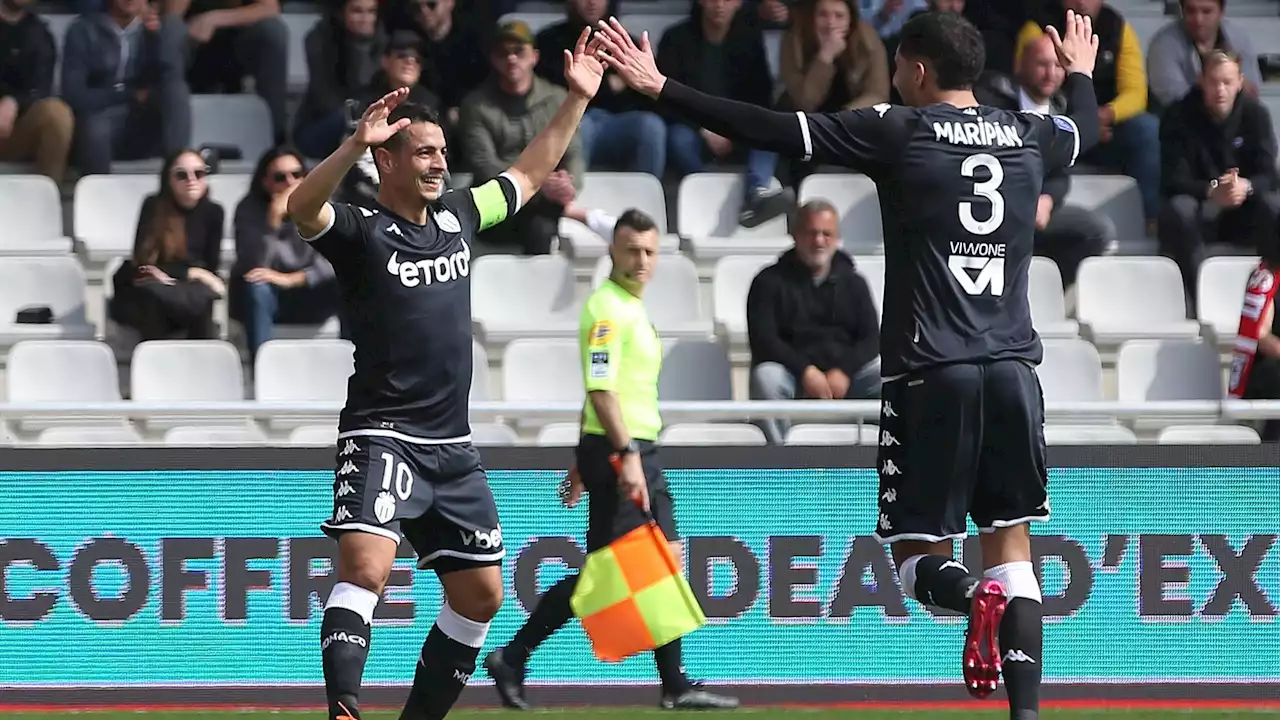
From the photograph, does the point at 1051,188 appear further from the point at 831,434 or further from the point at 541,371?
the point at 541,371

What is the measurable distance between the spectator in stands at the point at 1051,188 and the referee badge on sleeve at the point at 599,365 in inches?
154

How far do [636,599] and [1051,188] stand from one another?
4.86 meters

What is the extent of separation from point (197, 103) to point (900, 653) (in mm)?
6092

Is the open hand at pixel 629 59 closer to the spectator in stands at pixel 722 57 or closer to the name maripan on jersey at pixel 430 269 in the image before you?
the name maripan on jersey at pixel 430 269

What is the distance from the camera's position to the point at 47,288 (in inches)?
438

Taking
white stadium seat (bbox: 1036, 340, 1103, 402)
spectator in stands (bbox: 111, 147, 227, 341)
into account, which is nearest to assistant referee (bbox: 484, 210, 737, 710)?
white stadium seat (bbox: 1036, 340, 1103, 402)

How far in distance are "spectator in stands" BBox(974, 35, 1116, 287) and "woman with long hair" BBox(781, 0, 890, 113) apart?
2.19 feet

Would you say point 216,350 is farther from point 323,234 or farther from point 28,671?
point 323,234

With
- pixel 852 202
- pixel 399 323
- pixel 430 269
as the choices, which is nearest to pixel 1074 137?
pixel 430 269

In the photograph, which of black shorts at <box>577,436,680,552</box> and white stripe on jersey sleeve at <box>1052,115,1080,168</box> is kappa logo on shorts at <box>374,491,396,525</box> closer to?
black shorts at <box>577,436,680,552</box>

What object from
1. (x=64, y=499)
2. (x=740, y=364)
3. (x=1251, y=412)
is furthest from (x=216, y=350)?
(x=1251, y=412)

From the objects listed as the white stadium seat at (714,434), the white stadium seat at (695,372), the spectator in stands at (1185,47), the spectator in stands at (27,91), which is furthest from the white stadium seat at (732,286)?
the spectator in stands at (27,91)

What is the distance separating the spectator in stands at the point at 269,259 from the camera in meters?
10.6

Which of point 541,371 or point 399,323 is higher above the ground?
point 399,323
